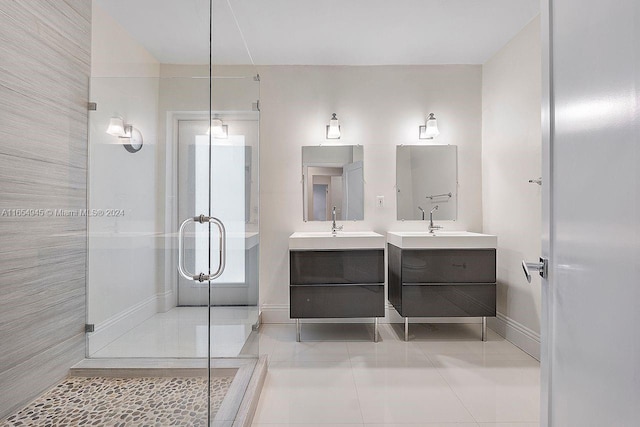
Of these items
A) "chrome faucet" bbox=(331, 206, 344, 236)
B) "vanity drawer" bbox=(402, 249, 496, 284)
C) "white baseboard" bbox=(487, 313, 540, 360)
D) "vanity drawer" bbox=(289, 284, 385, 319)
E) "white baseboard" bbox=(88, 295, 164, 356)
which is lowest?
"white baseboard" bbox=(487, 313, 540, 360)

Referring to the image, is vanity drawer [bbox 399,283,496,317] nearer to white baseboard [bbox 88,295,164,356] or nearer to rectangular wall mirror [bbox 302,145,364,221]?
rectangular wall mirror [bbox 302,145,364,221]

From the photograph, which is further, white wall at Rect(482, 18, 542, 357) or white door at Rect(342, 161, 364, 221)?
white door at Rect(342, 161, 364, 221)

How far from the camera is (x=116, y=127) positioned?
1.00 meters

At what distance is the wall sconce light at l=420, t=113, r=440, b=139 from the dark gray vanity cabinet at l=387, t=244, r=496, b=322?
1.15 meters

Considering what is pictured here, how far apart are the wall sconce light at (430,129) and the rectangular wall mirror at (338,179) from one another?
0.61m

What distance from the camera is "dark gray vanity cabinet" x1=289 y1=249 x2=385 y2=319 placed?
289cm

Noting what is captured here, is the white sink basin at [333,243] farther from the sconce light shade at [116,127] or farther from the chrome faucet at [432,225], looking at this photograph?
the sconce light shade at [116,127]

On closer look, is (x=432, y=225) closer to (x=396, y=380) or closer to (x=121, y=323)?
(x=396, y=380)

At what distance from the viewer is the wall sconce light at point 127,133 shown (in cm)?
99

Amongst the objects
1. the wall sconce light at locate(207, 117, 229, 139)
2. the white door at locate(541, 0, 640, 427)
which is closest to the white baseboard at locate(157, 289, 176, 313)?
the wall sconce light at locate(207, 117, 229, 139)

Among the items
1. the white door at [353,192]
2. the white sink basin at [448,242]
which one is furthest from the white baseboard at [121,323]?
the white door at [353,192]

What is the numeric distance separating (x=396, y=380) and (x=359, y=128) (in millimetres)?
2189

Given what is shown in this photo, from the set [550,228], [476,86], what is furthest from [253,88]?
[476,86]

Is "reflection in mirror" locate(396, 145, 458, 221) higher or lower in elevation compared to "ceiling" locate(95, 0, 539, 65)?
lower
